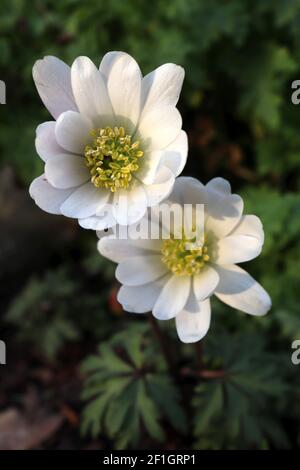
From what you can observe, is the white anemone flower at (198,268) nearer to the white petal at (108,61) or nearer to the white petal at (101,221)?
the white petal at (101,221)

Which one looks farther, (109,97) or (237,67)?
(237,67)

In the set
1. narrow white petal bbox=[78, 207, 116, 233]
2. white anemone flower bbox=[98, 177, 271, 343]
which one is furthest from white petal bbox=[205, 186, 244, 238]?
narrow white petal bbox=[78, 207, 116, 233]

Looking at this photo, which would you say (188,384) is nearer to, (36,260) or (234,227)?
(234,227)

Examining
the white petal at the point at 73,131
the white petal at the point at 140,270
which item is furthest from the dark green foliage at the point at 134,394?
the white petal at the point at 73,131

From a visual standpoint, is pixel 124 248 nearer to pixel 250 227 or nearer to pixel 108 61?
pixel 250 227

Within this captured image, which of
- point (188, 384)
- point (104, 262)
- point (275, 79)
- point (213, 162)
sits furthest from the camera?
point (213, 162)

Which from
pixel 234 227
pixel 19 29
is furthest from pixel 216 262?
pixel 19 29

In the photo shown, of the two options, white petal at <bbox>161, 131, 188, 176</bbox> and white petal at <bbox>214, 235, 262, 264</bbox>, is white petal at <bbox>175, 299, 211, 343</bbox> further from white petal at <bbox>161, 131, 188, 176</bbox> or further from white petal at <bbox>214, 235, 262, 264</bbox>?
white petal at <bbox>161, 131, 188, 176</bbox>

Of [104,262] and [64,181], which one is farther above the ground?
[104,262]
